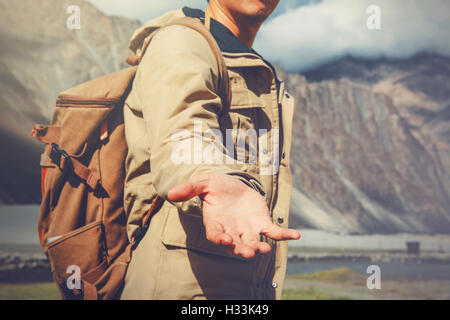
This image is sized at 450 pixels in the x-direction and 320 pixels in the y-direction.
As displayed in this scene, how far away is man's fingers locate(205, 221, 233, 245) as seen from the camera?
70 centimetres

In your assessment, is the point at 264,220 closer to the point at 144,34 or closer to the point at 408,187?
the point at 144,34

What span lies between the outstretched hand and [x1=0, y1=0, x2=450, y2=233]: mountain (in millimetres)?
1706

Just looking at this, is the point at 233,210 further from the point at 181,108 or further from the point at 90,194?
the point at 90,194

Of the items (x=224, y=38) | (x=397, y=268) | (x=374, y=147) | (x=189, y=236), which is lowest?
(x=397, y=268)

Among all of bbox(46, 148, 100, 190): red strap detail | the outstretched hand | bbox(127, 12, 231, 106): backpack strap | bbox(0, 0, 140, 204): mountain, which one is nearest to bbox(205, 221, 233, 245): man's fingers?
the outstretched hand

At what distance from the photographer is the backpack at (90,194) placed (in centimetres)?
118

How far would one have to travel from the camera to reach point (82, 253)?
1.19 metres

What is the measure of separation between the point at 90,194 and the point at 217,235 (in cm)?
59

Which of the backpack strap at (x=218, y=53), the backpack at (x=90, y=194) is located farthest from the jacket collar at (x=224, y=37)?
the backpack at (x=90, y=194)

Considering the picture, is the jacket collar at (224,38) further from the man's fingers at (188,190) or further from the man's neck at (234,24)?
the man's fingers at (188,190)

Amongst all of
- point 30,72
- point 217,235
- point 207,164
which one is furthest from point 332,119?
point 217,235

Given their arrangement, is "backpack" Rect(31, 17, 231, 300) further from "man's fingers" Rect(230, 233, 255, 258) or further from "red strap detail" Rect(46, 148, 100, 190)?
"man's fingers" Rect(230, 233, 255, 258)

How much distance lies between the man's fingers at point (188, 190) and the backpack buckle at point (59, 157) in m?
0.55
